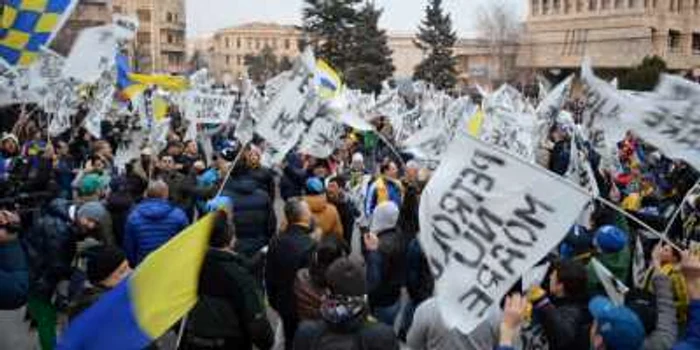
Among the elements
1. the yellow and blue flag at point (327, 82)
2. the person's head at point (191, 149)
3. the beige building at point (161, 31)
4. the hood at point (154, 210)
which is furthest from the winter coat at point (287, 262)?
the beige building at point (161, 31)

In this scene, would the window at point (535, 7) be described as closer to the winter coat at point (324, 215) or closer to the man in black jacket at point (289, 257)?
the winter coat at point (324, 215)

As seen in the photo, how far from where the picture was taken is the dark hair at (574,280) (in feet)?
15.9

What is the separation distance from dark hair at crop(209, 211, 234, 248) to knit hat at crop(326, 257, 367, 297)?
1176 millimetres

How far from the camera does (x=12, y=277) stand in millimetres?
6012

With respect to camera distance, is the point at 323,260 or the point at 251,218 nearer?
the point at 323,260

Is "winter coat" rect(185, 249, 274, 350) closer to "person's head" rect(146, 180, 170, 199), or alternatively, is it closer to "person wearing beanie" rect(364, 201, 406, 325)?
"person wearing beanie" rect(364, 201, 406, 325)

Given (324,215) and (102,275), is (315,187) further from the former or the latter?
(102,275)

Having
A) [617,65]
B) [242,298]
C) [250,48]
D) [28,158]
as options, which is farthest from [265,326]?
[250,48]

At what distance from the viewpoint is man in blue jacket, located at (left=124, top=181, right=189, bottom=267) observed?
7035 mm

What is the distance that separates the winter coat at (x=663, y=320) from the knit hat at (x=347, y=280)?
1.76 metres

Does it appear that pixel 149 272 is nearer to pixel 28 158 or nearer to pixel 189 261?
pixel 189 261

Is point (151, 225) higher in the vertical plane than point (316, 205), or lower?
lower

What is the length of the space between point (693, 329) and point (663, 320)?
0.74 feet

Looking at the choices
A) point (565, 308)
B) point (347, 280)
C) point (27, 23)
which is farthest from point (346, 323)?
point (27, 23)
